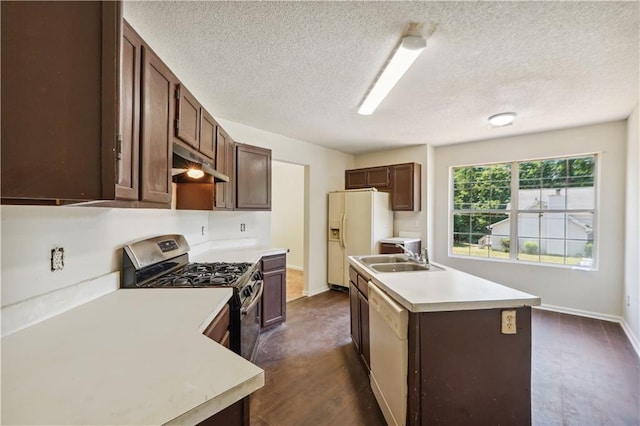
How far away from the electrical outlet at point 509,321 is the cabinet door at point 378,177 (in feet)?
11.0

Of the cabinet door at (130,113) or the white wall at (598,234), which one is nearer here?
the cabinet door at (130,113)

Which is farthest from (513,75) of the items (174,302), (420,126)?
(174,302)

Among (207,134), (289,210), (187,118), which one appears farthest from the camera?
(289,210)

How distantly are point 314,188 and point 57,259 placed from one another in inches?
139

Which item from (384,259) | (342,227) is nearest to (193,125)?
(384,259)

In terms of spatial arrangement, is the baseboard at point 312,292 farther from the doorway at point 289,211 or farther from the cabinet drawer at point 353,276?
the cabinet drawer at point 353,276

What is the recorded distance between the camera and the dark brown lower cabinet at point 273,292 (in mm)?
2916

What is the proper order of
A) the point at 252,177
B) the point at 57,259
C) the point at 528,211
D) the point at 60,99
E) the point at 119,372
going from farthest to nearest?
1. the point at 528,211
2. the point at 252,177
3. the point at 57,259
4. the point at 119,372
5. the point at 60,99

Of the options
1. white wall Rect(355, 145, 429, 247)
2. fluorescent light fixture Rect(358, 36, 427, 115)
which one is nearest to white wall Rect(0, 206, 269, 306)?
fluorescent light fixture Rect(358, 36, 427, 115)

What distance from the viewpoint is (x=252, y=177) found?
125 inches

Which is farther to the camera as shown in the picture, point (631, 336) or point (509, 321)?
point (631, 336)

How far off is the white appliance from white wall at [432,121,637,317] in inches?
59.2

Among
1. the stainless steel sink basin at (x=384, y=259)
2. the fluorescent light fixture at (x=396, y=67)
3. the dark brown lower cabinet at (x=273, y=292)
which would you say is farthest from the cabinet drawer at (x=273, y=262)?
the fluorescent light fixture at (x=396, y=67)

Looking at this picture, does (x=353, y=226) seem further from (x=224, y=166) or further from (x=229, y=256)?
(x=224, y=166)
